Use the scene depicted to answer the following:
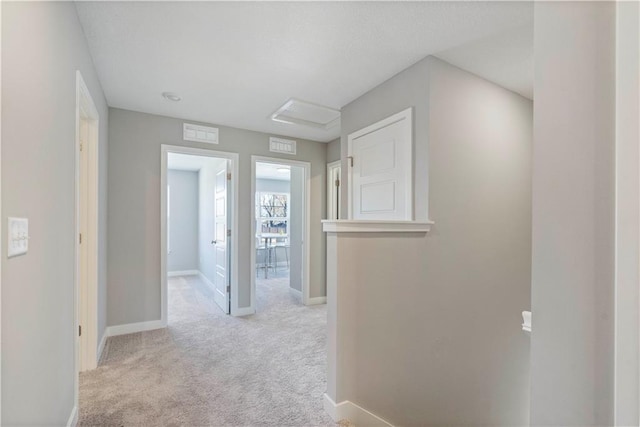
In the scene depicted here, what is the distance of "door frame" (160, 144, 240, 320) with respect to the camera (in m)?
3.37

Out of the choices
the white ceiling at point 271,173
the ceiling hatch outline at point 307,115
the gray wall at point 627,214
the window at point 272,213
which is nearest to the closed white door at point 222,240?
the ceiling hatch outline at point 307,115

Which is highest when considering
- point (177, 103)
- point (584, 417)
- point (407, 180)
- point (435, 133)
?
point (177, 103)

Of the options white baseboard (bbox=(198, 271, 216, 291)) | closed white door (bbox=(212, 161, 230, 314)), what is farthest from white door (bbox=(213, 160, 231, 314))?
white baseboard (bbox=(198, 271, 216, 291))

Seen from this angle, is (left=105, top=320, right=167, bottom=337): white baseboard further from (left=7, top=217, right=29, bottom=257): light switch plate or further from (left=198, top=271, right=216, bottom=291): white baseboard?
(left=7, top=217, right=29, bottom=257): light switch plate

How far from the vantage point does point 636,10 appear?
561mm

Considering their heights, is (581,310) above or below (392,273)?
above

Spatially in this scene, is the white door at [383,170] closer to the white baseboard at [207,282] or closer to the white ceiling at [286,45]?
the white ceiling at [286,45]

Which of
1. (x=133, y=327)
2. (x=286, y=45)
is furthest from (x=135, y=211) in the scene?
(x=286, y=45)

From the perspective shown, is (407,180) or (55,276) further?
(407,180)

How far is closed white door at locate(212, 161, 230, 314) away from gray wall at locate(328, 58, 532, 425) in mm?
2140

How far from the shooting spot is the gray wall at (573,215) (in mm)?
630

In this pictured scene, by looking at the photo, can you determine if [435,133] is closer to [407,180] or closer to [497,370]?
[407,180]

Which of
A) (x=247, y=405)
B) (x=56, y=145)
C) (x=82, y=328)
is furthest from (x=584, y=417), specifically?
(x=82, y=328)

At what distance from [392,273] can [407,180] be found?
0.76 metres
